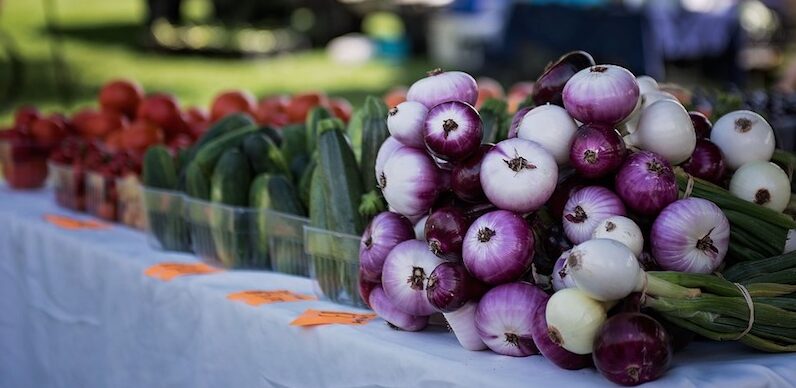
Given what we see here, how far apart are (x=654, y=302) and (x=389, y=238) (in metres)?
0.56

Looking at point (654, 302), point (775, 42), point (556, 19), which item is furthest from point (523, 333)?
point (775, 42)

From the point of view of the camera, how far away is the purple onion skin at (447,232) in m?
1.83

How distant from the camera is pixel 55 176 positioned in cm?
355

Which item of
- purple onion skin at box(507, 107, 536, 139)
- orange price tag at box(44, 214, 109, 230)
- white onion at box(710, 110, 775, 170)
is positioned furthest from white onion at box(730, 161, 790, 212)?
orange price tag at box(44, 214, 109, 230)

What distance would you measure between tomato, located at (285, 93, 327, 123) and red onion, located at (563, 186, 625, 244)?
1.92 meters

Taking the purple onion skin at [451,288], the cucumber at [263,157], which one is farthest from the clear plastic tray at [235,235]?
the purple onion skin at [451,288]

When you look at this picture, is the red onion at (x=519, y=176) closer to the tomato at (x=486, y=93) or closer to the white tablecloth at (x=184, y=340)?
the white tablecloth at (x=184, y=340)

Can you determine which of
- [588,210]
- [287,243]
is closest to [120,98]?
[287,243]

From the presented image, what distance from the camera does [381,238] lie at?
6.46 ft

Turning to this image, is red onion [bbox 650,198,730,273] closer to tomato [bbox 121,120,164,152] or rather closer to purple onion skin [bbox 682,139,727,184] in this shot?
purple onion skin [bbox 682,139,727,184]

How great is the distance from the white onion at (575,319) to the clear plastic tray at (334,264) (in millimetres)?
634

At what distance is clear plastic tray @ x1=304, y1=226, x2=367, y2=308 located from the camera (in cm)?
219

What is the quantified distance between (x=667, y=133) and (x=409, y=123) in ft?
1.68

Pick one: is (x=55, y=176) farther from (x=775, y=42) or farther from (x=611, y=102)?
(x=775, y=42)
